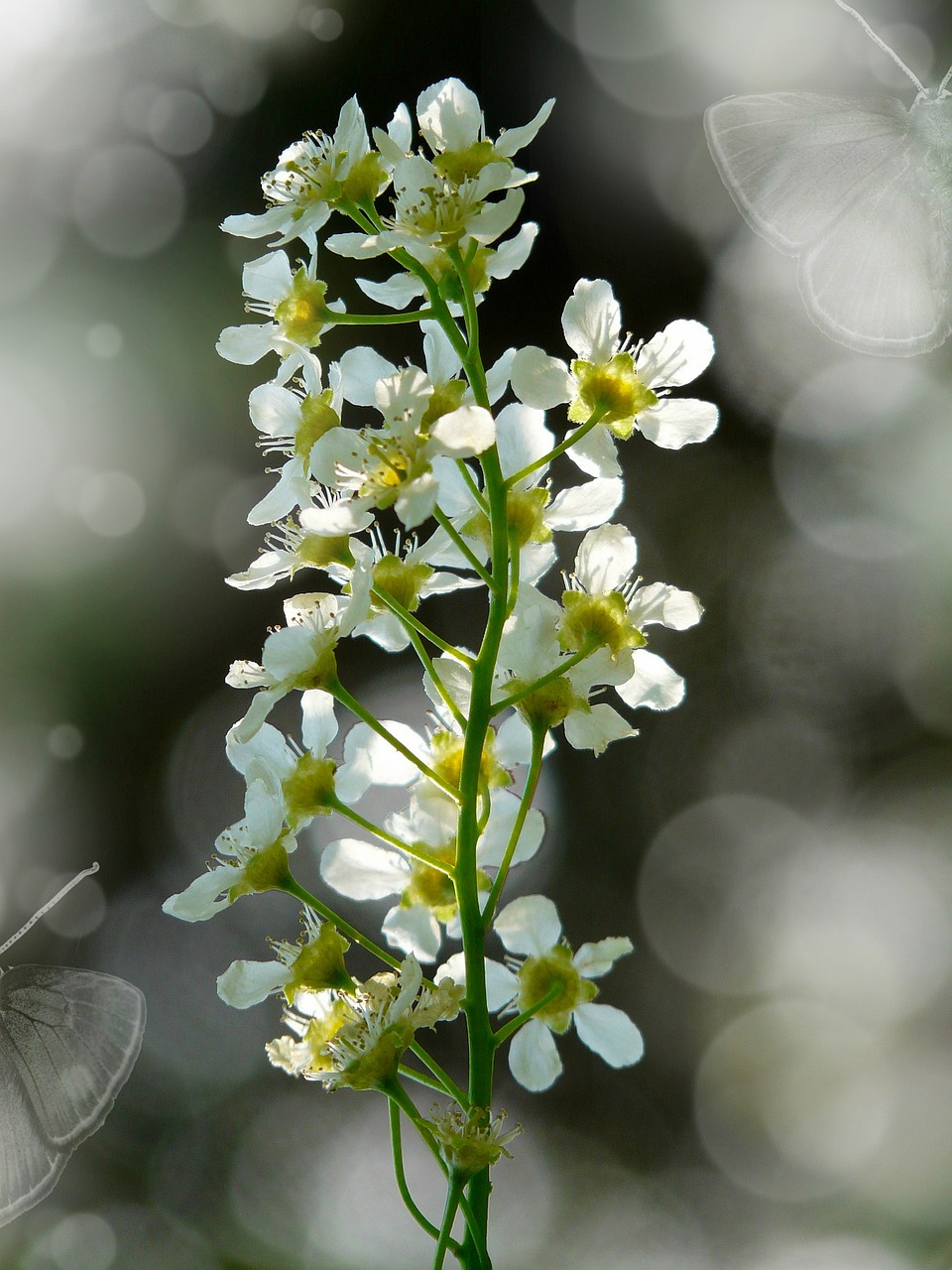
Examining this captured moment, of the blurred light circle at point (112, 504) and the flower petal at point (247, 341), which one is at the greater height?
the flower petal at point (247, 341)

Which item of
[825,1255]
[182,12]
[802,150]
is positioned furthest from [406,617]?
[182,12]

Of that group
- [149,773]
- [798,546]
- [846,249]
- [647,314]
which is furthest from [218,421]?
[846,249]

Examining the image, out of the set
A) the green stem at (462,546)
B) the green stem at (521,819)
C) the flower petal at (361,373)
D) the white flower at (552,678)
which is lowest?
the green stem at (521,819)

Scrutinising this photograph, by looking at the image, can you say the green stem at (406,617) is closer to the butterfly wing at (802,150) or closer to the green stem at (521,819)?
the green stem at (521,819)

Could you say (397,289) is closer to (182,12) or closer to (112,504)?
(112,504)

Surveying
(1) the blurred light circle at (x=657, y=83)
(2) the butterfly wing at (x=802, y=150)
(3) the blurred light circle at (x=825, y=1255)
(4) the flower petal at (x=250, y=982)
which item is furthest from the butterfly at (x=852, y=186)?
(3) the blurred light circle at (x=825, y=1255)

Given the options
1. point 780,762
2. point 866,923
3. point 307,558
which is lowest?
point 866,923
